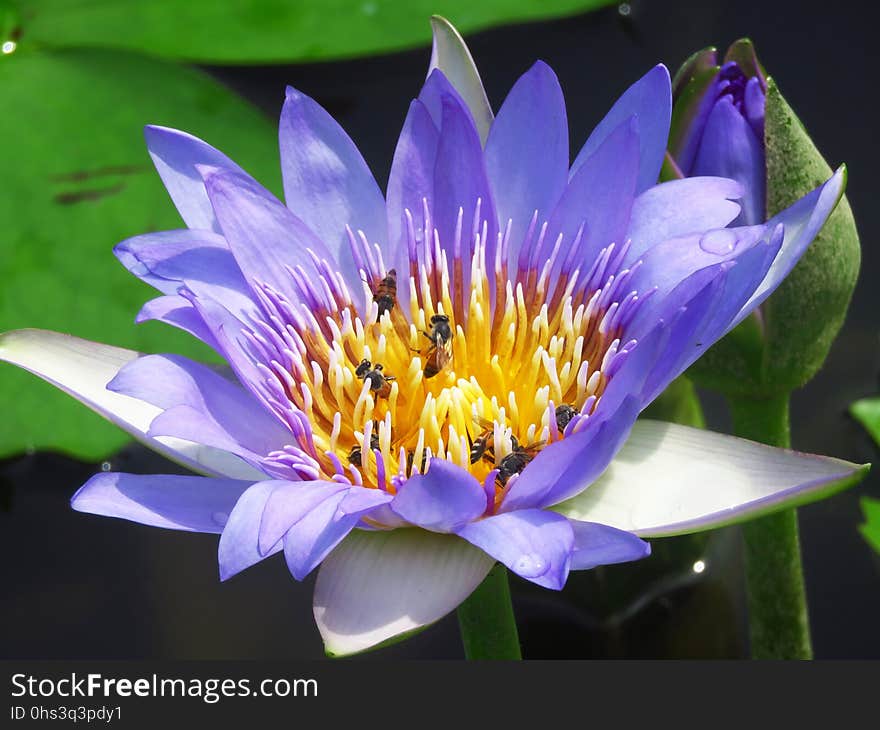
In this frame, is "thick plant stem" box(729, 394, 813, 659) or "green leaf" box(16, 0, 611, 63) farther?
"green leaf" box(16, 0, 611, 63)

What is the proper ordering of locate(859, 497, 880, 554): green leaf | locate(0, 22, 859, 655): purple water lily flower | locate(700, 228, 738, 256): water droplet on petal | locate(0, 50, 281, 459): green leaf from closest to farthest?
locate(0, 22, 859, 655): purple water lily flower → locate(700, 228, 738, 256): water droplet on petal → locate(859, 497, 880, 554): green leaf → locate(0, 50, 281, 459): green leaf

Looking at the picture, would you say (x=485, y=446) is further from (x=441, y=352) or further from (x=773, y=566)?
(x=773, y=566)

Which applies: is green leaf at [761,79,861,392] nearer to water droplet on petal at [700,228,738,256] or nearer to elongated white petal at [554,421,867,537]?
water droplet on petal at [700,228,738,256]

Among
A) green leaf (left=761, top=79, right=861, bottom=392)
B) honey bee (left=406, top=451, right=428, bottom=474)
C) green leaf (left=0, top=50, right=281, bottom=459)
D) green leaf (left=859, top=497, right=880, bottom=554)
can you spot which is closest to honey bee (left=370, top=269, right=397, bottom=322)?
honey bee (left=406, top=451, right=428, bottom=474)

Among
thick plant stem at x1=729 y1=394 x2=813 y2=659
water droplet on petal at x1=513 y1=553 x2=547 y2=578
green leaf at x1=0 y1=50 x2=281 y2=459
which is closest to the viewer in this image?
water droplet on petal at x1=513 y1=553 x2=547 y2=578

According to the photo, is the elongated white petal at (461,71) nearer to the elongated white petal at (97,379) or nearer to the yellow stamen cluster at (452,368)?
the yellow stamen cluster at (452,368)

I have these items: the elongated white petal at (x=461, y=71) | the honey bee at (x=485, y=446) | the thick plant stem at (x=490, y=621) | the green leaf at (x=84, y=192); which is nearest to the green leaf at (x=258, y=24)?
the green leaf at (x=84, y=192)

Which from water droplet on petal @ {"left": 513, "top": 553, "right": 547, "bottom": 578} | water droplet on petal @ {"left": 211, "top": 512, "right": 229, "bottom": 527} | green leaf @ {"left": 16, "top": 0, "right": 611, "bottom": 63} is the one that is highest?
green leaf @ {"left": 16, "top": 0, "right": 611, "bottom": 63}
